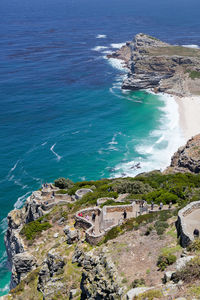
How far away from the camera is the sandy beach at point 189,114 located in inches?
3239

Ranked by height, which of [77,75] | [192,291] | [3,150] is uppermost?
[192,291]

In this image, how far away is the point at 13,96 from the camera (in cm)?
10381

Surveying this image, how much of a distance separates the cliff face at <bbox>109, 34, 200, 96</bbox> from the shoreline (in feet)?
15.8

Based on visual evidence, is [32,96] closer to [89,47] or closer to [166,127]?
[166,127]

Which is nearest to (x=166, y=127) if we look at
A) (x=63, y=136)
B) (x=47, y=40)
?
(x=63, y=136)

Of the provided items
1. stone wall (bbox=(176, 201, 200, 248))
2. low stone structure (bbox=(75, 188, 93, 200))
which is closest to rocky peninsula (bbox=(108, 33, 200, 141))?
low stone structure (bbox=(75, 188, 93, 200))

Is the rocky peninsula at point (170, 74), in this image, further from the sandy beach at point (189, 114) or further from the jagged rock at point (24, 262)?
the jagged rock at point (24, 262)

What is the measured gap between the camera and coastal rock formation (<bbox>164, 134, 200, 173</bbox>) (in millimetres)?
53406

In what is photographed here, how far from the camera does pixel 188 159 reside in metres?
55.3

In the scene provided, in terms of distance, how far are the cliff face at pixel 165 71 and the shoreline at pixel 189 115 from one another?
482 centimetres

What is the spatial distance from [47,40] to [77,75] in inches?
2758

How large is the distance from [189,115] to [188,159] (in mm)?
39454

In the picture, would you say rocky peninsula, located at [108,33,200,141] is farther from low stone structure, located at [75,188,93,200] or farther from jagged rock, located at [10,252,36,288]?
jagged rock, located at [10,252,36,288]

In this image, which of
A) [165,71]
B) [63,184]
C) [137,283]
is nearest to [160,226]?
[137,283]
